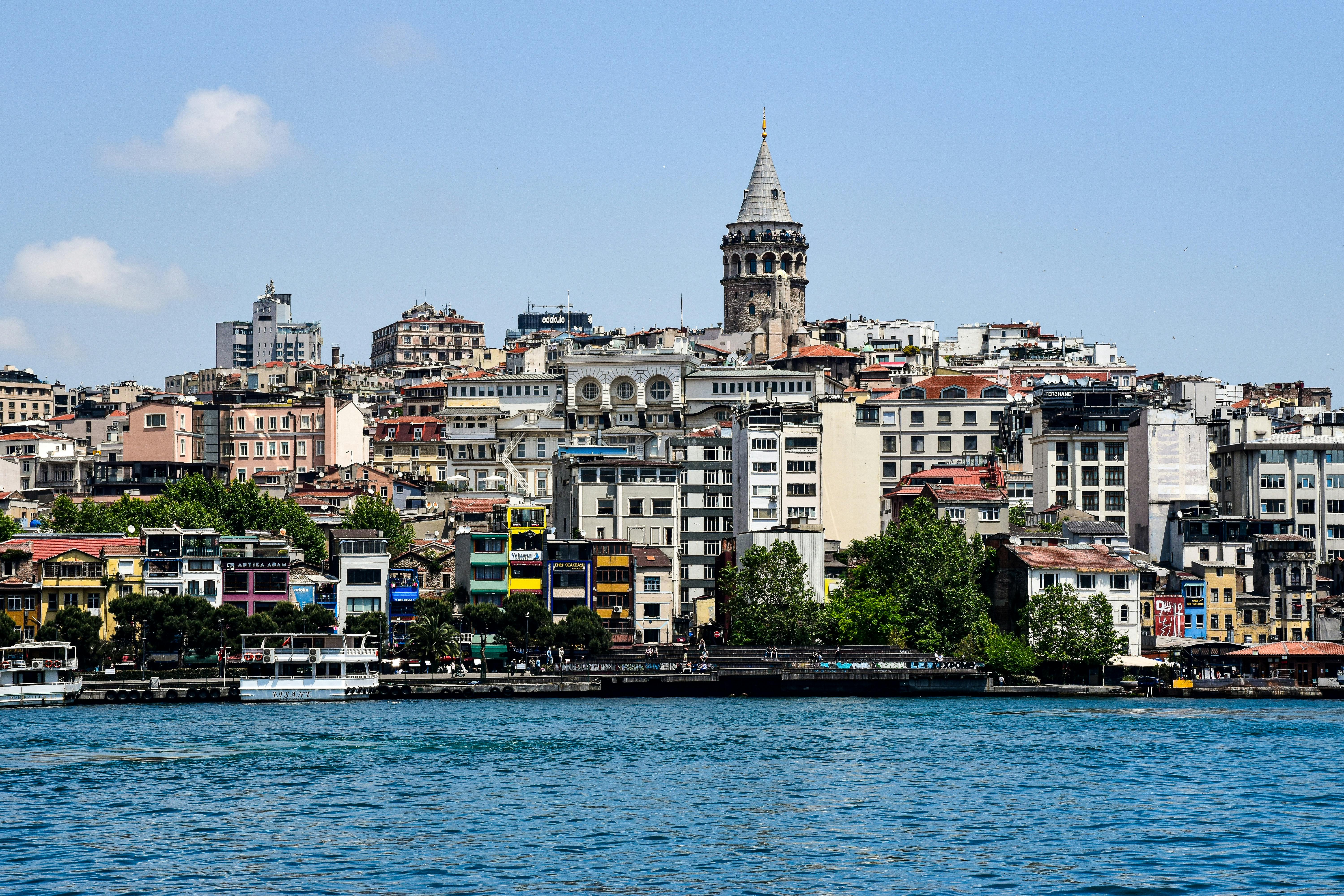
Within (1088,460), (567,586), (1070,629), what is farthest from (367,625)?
(1088,460)

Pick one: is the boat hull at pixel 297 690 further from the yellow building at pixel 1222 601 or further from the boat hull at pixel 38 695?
the yellow building at pixel 1222 601

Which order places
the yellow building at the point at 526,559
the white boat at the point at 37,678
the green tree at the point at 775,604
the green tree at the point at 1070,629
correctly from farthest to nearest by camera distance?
1. the yellow building at the point at 526,559
2. the green tree at the point at 775,604
3. the green tree at the point at 1070,629
4. the white boat at the point at 37,678

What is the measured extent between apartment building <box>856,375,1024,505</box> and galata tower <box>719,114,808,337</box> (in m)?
50.1

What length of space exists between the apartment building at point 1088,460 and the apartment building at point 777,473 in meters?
13.1

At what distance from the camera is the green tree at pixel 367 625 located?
275 feet

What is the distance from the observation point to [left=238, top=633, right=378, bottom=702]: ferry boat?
7681 centimetres

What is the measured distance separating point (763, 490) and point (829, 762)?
45.9 meters

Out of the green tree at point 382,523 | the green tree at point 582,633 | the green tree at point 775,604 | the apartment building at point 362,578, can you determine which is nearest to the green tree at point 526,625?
the green tree at point 582,633

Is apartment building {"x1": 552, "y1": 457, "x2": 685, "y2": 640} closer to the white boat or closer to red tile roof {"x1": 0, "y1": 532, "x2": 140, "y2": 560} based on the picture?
red tile roof {"x1": 0, "y1": 532, "x2": 140, "y2": 560}

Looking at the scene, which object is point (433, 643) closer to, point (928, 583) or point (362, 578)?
point (362, 578)

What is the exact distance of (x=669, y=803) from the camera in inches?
1698

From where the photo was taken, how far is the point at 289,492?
390ft

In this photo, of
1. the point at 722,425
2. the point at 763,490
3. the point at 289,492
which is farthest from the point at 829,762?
the point at 289,492

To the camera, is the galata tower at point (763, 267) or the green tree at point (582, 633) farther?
the galata tower at point (763, 267)
